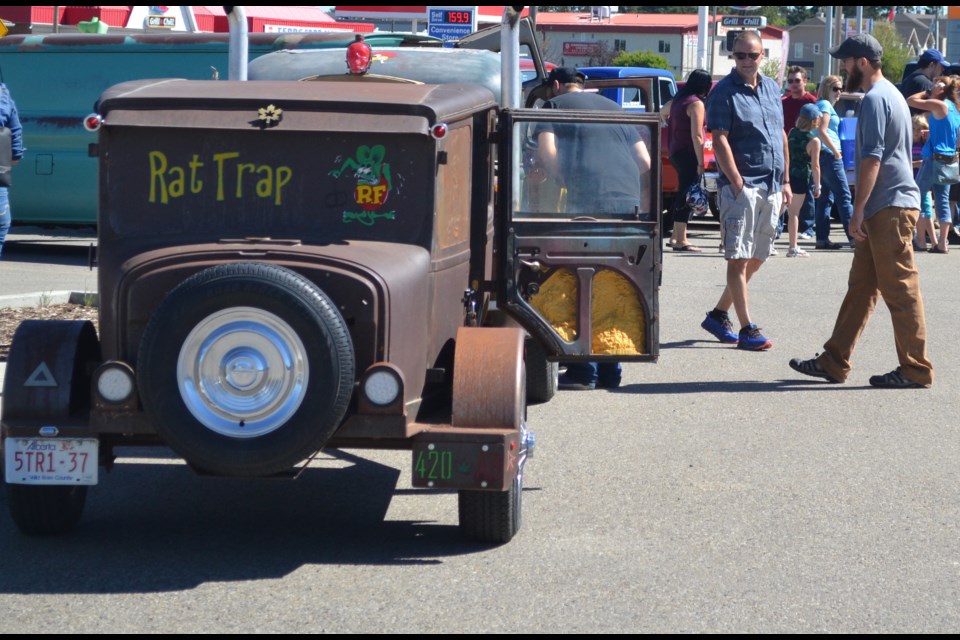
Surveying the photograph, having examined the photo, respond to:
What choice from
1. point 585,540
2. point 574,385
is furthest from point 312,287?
point 574,385

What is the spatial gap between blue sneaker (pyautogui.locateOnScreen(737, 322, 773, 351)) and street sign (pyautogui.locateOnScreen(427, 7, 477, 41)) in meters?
13.4

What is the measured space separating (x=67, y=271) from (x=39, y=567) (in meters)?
9.35

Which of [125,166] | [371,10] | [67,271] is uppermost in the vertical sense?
[371,10]

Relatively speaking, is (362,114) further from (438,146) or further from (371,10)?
(371,10)

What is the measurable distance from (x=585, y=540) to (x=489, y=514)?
47 cm

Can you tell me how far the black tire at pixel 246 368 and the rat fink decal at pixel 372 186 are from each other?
84cm

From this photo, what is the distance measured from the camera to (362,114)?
577 cm

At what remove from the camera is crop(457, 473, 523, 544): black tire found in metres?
5.52

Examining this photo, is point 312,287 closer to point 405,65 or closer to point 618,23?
point 405,65

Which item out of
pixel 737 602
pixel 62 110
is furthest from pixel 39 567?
pixel 62 110

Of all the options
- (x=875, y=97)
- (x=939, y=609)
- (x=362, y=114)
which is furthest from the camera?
(x=875, y=97)

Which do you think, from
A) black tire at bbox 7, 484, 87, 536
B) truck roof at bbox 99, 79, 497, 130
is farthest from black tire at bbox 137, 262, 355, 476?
truck roof at bbox 99, 79, 497, 130

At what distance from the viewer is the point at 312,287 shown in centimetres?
503

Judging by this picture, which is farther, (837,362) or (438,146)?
(837,362)
